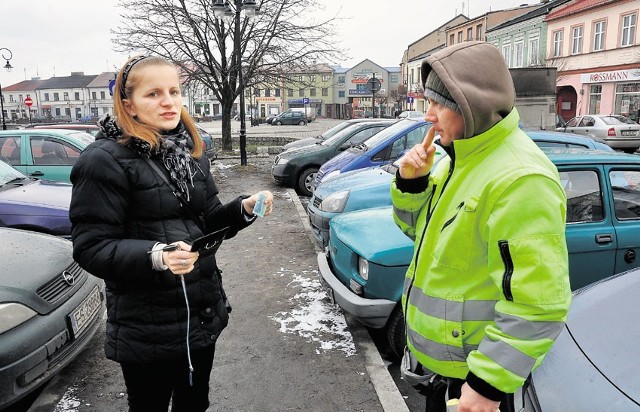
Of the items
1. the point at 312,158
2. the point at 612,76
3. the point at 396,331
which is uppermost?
the point at 612,76

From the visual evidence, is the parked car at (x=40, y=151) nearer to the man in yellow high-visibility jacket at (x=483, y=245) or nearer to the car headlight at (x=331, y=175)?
the car headlight at (x=331, y=175)

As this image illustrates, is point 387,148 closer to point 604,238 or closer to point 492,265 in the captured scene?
point 604,238

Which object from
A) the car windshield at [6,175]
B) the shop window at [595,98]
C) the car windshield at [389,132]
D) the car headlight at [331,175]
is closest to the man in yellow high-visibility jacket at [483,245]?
the car headlight at [331,175]

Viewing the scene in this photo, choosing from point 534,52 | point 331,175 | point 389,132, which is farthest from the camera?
point 534,52

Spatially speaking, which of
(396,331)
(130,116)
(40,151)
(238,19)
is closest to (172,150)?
(130,116)

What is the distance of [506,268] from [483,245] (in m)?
0.15

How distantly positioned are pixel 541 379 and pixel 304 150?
31.5 ft

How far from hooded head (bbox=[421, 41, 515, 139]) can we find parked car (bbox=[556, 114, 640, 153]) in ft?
65.2

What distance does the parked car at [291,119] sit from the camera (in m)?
51.2

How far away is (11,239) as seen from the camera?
3691 mm

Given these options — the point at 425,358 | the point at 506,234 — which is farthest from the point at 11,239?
the point at 506,234

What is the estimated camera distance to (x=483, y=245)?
1.57 meters

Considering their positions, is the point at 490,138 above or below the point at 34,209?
above

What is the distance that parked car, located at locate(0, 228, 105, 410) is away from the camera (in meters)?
2.74
